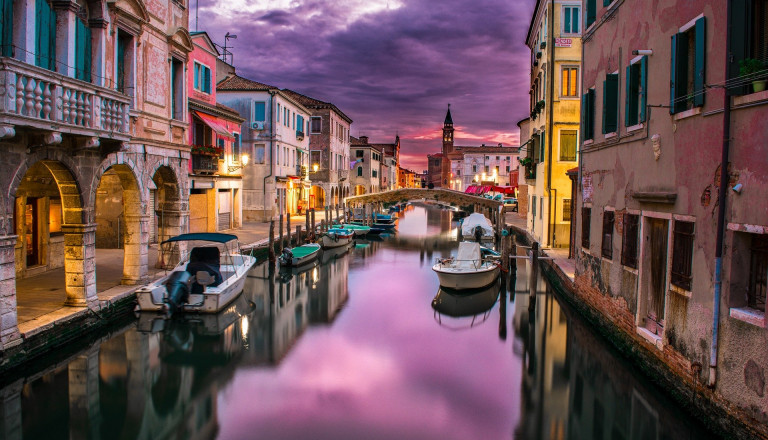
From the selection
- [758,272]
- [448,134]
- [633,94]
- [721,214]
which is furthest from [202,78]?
[448,134]

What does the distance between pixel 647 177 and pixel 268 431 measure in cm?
716

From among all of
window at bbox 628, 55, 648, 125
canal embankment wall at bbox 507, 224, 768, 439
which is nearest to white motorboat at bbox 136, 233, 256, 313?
canal embankment wall at bbox 507, 224, 768, 439

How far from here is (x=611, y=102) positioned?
37.2 feet

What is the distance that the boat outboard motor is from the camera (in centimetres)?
1286

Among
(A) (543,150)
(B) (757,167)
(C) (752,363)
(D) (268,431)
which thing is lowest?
(D) (268,431)

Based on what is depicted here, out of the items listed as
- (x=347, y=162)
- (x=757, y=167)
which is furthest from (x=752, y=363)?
(x=347, y=162)

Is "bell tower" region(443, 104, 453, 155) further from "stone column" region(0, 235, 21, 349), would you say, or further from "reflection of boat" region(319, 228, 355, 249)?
"stone column" region(0, 235, 21, 349)

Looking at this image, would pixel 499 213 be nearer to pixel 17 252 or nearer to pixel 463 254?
pixel 463 254

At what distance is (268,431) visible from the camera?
764cm

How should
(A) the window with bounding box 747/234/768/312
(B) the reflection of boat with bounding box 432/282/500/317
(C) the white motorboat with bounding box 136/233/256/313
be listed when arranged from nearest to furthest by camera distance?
1. (A) the window with bounding box 747/234/768/312
2. (C) the white motorboat with bounding box 136/233/256/313
3. (B) the reflection of boat with bounding box 432/282/500/317

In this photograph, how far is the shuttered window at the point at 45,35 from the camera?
980 cm

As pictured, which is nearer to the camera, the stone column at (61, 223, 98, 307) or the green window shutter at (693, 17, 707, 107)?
the green window shutter at (693, 17, 707, 107)

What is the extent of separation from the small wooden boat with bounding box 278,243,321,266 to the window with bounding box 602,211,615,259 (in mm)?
12916

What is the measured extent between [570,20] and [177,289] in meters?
18.0
